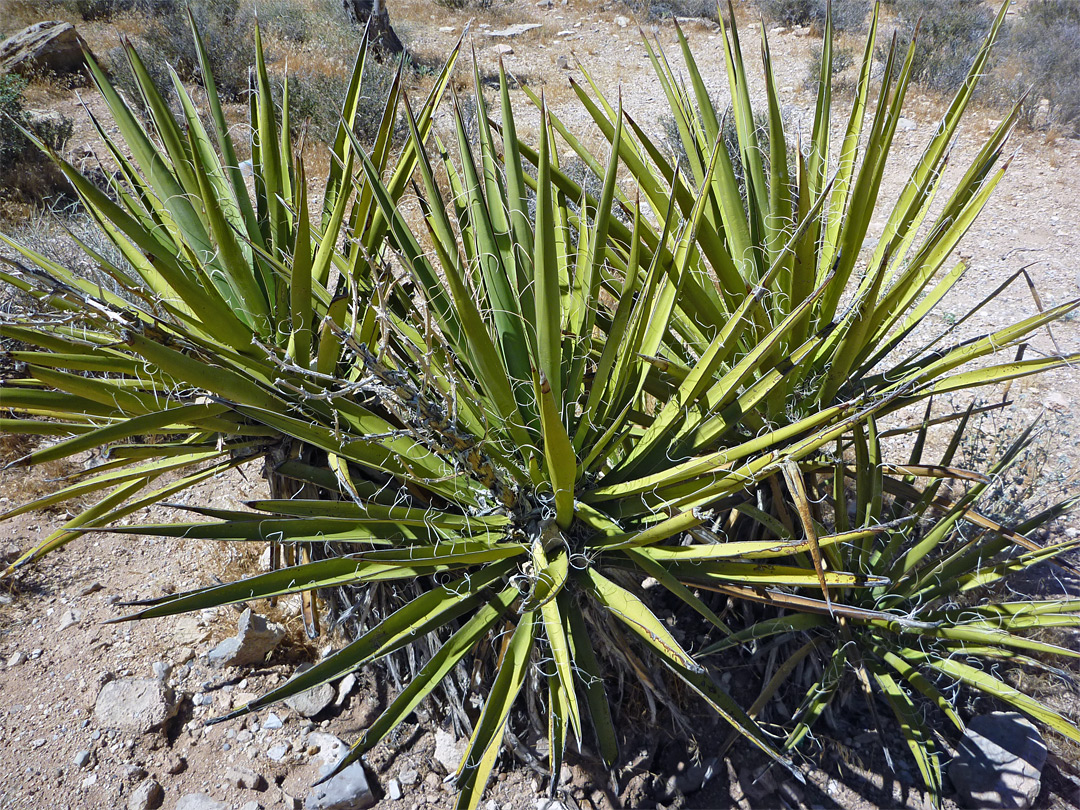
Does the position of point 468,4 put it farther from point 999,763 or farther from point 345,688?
point 999,763

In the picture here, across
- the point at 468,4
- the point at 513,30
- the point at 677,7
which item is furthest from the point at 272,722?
the point at 677,7

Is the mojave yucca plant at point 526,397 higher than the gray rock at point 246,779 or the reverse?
higher

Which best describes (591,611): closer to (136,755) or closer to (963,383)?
(963,383)

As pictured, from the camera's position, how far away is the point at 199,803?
225 cm

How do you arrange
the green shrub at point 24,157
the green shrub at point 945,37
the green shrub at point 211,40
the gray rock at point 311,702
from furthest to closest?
the green shrub at point 211,40 → the green shrub at point 945,37 → the green shrub at point 24,157 → the gray rock at point 311,702

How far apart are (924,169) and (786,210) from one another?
0.42 metres

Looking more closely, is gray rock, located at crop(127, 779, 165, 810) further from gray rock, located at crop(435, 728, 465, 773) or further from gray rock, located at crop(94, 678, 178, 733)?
gray rock, located at crop(435, 728, 465, 773)

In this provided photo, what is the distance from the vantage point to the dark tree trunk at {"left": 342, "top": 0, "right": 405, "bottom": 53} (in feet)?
31.5

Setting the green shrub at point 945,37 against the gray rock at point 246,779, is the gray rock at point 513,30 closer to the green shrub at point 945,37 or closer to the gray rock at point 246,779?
the green shrub at point 945,37

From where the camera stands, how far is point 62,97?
27.9ft

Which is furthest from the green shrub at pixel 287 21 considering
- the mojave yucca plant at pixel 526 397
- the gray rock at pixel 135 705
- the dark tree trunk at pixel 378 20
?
the gray rock at pixel 135 705

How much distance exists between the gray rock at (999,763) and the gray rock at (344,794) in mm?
2148

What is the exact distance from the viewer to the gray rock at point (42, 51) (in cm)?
834

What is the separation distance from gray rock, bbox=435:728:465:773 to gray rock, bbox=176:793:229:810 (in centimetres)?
74
